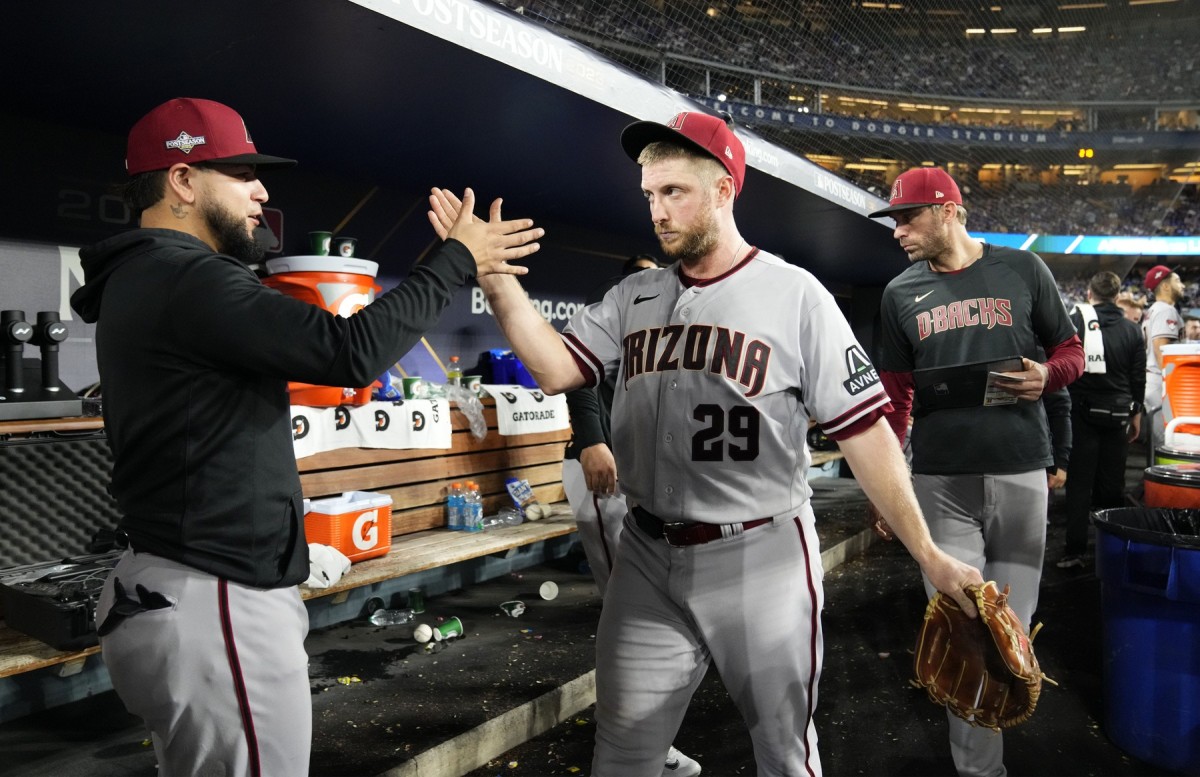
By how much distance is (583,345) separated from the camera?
2.20m

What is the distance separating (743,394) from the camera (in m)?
1.92

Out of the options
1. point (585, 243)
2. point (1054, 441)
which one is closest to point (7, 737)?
point (1054, 441)

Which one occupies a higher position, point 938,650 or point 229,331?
point 229,331

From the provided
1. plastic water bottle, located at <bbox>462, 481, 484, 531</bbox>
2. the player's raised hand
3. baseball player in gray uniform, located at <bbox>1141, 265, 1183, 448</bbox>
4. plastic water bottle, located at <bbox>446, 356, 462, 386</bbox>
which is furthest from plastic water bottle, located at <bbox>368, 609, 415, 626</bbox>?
baseball player in gray uniform, located at <bbox>1141, 265, 1183, 448</bbox>

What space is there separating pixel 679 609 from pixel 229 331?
1129 mm

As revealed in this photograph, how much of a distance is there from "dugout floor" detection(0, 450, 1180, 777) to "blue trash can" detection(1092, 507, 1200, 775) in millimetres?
173

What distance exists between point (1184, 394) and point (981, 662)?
4.04 meters

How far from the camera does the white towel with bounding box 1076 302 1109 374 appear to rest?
5.86m

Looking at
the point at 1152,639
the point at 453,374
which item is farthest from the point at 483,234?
the point at 453,374

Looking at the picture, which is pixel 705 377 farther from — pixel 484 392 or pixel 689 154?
pixel 484 392

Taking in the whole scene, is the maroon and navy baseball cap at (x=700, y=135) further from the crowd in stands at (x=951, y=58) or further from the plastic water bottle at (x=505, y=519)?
the crowd in stands at (x=951, y=58)

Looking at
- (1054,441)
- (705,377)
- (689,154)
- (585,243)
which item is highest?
(585,243)

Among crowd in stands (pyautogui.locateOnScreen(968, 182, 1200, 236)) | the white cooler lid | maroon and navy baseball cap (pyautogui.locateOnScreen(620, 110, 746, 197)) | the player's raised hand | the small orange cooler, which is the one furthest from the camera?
crowd in stands (pyautogui.locateOnScreen(968, 182, 1200, 236))

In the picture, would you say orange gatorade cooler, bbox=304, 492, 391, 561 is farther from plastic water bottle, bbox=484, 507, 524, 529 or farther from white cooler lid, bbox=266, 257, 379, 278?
white cooler lid, bbox=266, 257, 379, 278
